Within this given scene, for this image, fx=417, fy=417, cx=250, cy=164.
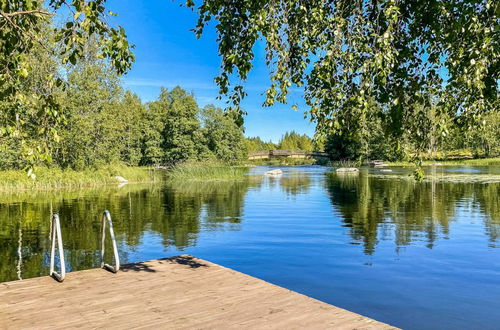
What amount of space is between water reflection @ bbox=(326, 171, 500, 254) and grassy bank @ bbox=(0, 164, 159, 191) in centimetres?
2609

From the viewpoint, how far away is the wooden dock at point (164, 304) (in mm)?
6051

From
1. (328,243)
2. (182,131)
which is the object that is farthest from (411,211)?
(182,131)

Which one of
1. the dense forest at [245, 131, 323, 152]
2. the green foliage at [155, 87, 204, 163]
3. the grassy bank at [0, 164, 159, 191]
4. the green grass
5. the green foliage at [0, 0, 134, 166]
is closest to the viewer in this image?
the green foliage at [0, 0, 134, 166]

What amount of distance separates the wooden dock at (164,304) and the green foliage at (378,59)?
281cm

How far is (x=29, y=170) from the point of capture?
6.28m

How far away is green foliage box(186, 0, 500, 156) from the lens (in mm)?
4859

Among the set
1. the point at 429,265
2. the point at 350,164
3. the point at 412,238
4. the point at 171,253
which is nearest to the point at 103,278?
the point at 171,253

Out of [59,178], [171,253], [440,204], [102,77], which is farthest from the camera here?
[102,77]

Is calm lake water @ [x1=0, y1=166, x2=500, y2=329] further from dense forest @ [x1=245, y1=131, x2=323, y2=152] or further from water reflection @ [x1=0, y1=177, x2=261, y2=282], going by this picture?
dense forest @ [x1=245, y1=131, x2=323, y2=152]

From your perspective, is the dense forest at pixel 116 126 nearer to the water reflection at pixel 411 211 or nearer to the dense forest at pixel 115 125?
the dense forest at pixel 115 125

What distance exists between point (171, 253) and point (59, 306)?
7.94 m

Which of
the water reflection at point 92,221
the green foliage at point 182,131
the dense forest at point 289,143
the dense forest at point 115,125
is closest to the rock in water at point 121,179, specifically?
the dense forest at point 115,125

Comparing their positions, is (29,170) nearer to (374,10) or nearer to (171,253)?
(374,10)

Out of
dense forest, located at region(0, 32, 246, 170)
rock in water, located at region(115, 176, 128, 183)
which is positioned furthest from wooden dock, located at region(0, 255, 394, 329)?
rock in water, located at region(115, 176, 128, 183)
